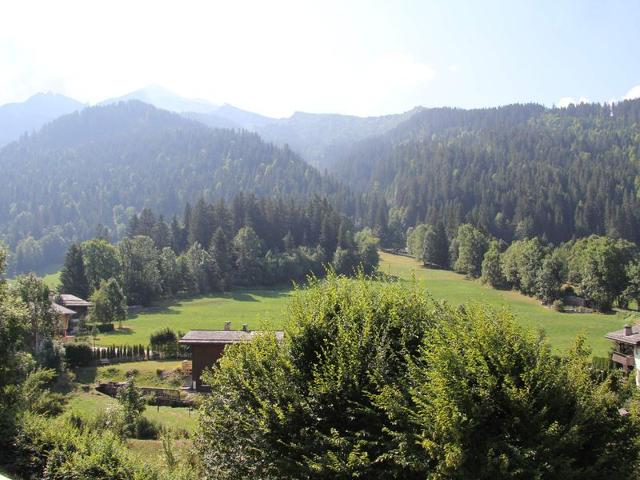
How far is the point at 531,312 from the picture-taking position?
81938mm

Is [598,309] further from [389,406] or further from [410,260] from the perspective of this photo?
[389,406]

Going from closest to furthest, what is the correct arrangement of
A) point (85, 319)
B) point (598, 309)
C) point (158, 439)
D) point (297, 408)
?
point (297, 408) → point (158, 439) → point (85, 319) → point (598, 309)

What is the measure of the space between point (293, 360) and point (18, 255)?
190131 mm

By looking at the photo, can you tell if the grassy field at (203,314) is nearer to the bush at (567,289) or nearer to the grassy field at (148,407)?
the grassy field at (148,407)

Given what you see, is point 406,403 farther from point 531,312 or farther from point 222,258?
point 222,258

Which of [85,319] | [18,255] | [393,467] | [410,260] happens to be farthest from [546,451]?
[18,255]

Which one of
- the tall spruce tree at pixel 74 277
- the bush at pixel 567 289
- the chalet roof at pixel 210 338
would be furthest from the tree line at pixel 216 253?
the bush at pixel 567 289

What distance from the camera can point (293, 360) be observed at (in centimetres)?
1841

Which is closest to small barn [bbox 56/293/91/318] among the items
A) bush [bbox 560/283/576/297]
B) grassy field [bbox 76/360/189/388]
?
grassy field [bbox 76/360/189/388]

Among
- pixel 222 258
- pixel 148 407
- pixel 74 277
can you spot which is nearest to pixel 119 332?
pixel 74 277

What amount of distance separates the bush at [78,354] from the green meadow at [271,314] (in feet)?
35.6

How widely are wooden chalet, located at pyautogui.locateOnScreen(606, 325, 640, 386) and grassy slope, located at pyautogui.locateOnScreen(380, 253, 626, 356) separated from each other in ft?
11.1

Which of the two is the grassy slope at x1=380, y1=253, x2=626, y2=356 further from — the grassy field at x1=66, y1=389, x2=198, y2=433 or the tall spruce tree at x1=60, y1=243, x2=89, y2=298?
the tall spruce tree at x1=60, y1=243, x2=89, y2=298

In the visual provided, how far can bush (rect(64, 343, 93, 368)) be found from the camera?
4434 centimetres
